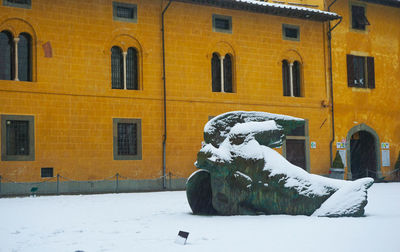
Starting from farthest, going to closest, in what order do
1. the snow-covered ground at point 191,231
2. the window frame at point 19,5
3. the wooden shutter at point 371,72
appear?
the wooden shutter at point 371,72, the window frame at point 19,5, the snow-covered ground at point 191,231

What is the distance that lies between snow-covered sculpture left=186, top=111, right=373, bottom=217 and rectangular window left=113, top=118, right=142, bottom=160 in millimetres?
9636

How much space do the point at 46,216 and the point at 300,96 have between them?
16418 mm

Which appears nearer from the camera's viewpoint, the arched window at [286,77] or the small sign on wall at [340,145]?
the arched window at [286,77]

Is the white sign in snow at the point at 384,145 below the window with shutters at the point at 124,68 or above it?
below

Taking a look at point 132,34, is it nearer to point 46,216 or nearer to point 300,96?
point 300,96

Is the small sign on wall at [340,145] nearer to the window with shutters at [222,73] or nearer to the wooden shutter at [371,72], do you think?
the wooden shutter at [371,72]

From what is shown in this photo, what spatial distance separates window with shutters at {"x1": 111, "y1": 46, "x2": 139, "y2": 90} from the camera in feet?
66.6

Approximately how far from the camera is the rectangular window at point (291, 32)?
24188mm

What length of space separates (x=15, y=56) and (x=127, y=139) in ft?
16.8

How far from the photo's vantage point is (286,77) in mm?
24344

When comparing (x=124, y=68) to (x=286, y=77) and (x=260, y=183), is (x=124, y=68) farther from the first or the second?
(x=260, y=183)

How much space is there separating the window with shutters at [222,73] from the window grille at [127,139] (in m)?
4.30

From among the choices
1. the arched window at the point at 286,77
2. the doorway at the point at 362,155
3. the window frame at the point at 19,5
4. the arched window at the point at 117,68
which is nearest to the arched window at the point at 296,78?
the arched window at the point at 286,77

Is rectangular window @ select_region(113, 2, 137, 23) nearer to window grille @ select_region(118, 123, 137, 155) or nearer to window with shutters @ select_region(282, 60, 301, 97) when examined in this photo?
window grille @ select_region(118, 123, 137, 155)
